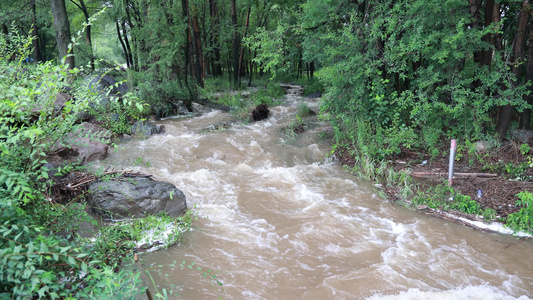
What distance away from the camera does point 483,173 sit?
7293 millimetres

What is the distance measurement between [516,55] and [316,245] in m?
7.15

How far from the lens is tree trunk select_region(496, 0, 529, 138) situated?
8047 millimetres

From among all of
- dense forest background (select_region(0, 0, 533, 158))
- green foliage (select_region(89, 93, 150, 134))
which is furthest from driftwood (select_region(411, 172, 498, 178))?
green foliage (select_region(89, 93, 150, 134))

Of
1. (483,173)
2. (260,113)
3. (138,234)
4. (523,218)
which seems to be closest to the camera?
(138,234)

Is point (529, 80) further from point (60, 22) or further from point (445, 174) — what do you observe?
point (60, 22)

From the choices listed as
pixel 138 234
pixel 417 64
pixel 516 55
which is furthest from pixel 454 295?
pixel 417 64

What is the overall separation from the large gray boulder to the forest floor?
4254mm

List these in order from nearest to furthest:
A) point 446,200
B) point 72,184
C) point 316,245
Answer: point 316,245 < point 72,184 < point 446,200

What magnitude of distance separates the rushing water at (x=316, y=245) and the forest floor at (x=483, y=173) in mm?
1018

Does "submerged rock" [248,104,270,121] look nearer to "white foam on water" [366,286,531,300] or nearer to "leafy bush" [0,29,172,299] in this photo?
"leafy bush" [0,29,172,299]

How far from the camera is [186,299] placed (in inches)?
151

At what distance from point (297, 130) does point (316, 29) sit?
3.19m

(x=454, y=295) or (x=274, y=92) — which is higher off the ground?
(x=274, y=92)

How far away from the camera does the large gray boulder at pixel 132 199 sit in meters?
5.62
